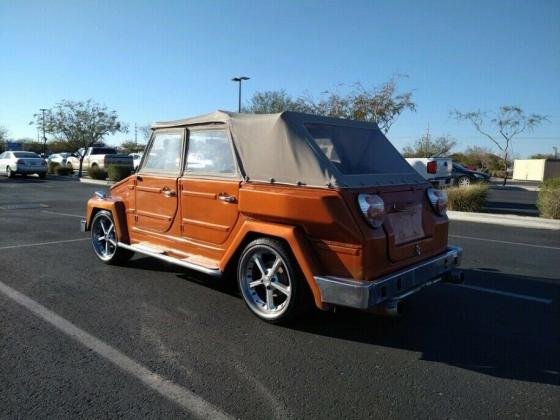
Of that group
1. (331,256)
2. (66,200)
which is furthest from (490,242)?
(66,200)

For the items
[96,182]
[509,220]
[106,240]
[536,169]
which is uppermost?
[536,169]

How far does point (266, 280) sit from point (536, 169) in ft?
151

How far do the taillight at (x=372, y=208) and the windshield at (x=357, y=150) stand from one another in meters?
0.97

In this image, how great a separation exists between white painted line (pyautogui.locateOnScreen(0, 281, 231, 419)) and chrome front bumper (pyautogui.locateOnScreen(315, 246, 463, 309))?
4.06ft

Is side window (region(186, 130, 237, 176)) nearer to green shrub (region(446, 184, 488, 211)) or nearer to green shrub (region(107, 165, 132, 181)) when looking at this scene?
green shrub (region(446, 184, 488, 211))

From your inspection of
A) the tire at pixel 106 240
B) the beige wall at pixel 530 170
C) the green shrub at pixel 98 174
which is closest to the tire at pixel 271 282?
the tire at pixel 106 240

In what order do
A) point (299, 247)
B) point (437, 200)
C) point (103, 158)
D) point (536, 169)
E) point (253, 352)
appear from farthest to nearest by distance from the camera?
1. point (536, 169)
2. point (103, 158)
3. point (437, 200)
4. point (299, 247)
5. point (253, 352)

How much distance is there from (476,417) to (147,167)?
4348 millimetres

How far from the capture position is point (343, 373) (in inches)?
135

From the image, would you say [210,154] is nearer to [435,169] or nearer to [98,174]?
[435,169]

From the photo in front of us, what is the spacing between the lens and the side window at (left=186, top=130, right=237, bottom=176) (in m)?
4.76

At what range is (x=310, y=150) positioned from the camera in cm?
423

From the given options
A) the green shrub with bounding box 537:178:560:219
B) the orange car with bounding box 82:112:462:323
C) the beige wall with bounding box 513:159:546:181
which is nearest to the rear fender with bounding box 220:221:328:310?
the orange car with bounding box 82:112:462:323

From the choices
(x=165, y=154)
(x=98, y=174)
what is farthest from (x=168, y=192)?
(x=98, y=174)
